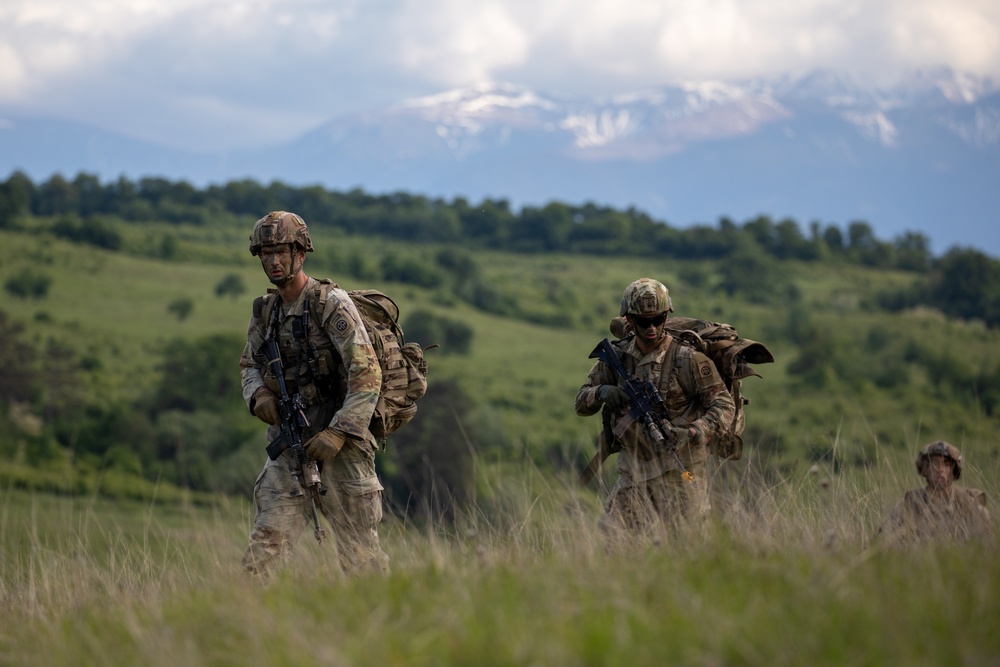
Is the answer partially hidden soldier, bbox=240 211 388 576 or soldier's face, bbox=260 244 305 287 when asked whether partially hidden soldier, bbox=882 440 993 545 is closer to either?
partially hidden soldier, bbox=240 211 388 576

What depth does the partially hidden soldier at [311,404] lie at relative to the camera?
5.85m

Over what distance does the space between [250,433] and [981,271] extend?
74.7 m

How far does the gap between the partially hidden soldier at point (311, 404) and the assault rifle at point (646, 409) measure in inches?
55.1

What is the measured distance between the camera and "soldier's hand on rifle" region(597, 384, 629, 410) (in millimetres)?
6559

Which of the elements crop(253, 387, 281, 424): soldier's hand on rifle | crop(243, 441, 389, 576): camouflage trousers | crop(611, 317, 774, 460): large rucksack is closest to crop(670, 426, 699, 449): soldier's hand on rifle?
crop(611, 317, 774, 460): large rucksack

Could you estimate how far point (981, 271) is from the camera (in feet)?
335

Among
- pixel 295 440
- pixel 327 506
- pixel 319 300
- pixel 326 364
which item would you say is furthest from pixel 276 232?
pixel 327 506

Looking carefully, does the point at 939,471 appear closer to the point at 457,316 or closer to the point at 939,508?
the point at 939,508

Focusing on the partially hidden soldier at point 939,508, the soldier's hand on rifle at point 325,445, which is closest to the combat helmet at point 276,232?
the soldier's hand on rifle at point 325,445

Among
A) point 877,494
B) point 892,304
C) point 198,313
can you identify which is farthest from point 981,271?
point 877,494

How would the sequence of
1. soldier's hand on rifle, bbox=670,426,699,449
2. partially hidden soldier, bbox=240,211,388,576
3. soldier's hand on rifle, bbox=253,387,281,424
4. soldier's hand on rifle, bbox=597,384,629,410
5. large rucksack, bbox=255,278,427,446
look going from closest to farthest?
1. partially hidden soldier, bbox=240,211,388,576
2. soldier's hand on rifle, bbox=253,387,281,424
3. large rucksack, bbox=255,278,427,446
4. soldier's hand on rifle, bbox=670,426,699,449
5. soldier's hand on rifle, bbox=597,384,629,410

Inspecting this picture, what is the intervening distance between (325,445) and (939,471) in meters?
2.98

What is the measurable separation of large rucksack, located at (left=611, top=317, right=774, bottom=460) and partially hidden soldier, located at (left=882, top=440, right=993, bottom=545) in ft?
3.61

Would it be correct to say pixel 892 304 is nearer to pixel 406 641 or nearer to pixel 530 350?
pixel 530 350
